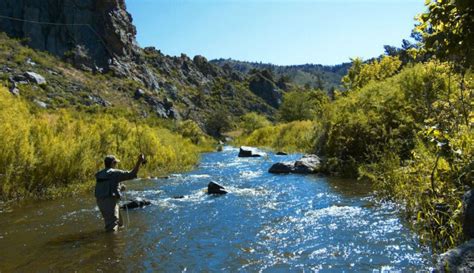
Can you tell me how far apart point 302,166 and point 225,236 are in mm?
11690

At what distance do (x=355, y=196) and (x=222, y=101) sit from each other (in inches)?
5040

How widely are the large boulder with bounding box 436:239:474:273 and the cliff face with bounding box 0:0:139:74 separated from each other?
86.8 meters

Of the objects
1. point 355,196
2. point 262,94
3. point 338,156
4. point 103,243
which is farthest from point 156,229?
point 262,94

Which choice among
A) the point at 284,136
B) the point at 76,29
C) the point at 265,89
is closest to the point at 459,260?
the point at 284,136

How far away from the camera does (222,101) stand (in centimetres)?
14112

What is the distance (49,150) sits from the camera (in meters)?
16.2

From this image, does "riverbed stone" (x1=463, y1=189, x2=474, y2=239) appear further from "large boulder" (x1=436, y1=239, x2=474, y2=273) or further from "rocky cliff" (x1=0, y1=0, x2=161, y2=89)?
"rocky cliff" (x1=0, y1=0, x2=161, y2=89)

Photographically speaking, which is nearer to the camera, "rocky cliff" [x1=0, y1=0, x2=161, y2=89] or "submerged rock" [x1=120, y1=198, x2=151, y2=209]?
"submerged rock" [x1=120, y1=198, x2=151, y2=209]

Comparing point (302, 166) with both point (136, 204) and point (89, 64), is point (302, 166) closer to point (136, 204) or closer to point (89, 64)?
point (136, 204)

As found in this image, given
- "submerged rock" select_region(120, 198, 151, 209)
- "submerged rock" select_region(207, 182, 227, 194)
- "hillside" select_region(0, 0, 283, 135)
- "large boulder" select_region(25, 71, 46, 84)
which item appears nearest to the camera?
"submerged rock" select_region(120, 198, 151, 209)

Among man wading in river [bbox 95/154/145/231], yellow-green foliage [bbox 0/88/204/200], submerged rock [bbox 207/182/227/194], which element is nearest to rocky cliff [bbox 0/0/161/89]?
yellow-green foliage [bbox 0/88/204/200]

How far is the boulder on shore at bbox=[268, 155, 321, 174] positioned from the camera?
21.1 metres

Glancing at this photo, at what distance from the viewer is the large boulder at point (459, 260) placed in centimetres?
502

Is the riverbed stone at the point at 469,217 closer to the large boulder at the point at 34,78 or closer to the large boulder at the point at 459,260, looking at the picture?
the large boulder at the point at 459,260
